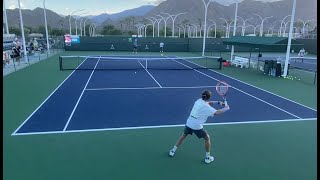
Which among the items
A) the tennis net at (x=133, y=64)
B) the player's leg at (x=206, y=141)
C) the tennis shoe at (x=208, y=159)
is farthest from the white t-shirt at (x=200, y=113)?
the tennis net at (x=133, y=64)

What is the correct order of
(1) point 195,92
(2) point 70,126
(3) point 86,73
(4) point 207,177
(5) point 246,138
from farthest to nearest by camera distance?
1. (3) point 86,73
2. (1) point 195,92
3. (2) point 70,126
4. (5) point 246,138
5. (4) point 207,177

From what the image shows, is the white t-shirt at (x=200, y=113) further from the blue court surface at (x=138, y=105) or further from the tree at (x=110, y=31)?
the tree at (x=110, y=31)

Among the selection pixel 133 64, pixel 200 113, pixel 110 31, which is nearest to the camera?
pixel 200 113

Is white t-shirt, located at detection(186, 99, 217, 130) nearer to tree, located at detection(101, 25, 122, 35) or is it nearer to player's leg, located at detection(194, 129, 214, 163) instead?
player's leg, located at detection(194, 129, 214, 163)

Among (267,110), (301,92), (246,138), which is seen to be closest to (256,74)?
(301,92)

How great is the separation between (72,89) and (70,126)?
6.29m

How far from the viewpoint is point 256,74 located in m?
22.2

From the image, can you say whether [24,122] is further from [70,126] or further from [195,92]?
[195,92]

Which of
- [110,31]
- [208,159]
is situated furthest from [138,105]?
[110,31]

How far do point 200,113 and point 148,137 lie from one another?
2435mm

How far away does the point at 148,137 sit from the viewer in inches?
340

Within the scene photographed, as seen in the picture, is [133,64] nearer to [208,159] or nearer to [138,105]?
[138,105]

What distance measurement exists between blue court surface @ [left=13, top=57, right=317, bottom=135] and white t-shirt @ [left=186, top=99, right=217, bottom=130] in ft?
9.70

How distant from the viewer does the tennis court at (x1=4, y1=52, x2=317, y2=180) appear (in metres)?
6.68
